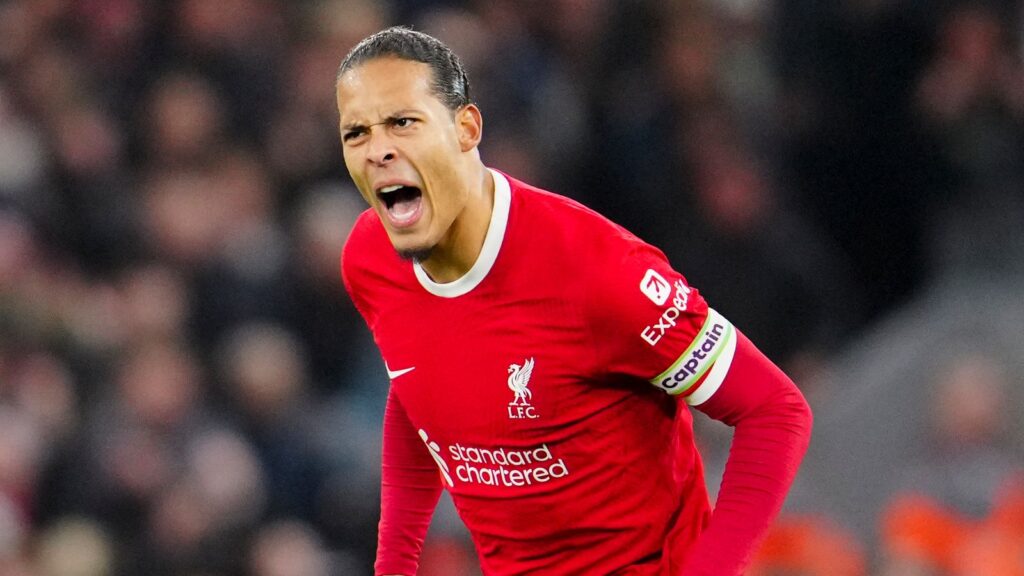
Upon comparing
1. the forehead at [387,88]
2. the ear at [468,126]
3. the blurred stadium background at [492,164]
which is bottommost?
the blurred stadium background at [492,164]

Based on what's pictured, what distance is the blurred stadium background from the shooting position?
6.36 meters

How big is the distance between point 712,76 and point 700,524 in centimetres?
479

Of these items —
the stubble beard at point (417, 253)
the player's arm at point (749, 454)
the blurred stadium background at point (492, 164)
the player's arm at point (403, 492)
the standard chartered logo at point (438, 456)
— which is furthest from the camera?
the blurred stadium background at point (492, 164)

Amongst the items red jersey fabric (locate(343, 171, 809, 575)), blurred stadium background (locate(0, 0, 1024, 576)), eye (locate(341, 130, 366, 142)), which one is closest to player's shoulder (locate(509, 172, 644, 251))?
red jersey fabric (locate(343, 171, 809, 575))

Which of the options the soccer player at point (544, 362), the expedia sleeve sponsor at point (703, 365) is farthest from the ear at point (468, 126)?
the expedia sleeve sponsor at point (703, 365)

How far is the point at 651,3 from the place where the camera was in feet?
24.9

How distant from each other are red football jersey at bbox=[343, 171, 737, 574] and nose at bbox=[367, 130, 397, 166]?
253 mm

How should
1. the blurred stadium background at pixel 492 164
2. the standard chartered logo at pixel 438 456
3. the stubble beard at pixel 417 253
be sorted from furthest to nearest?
the blurred stadium background at pixel 492 164, the standard chartered logo at pixel 438 456, the stubble beard at pixel 417 253

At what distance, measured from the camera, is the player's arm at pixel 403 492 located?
3449 mm

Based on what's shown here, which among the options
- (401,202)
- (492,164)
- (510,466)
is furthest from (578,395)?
(492,164)

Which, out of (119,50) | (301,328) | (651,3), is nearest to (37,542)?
(301,328)

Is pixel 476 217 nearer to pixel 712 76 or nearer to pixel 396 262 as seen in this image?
pixel 396 262

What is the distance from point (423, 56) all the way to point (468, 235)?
34 cm

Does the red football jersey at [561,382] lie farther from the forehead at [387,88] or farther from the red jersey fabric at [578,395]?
the forehead at [387,88]
